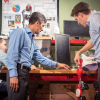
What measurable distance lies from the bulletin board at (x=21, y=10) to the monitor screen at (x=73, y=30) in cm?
32

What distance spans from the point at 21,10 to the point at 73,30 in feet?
4.10

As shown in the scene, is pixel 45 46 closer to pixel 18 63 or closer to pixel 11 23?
pixel 11 23

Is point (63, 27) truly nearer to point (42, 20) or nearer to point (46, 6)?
point (46, 6)

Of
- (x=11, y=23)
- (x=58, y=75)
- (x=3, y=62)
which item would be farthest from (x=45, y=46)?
(x=11, y=23)

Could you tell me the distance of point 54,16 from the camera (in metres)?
2.73

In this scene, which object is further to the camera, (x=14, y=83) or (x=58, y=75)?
(x=58, y=75)

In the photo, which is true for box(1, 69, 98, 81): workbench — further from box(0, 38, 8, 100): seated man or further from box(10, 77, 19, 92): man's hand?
box(10, 77, 19, 92): man's hand

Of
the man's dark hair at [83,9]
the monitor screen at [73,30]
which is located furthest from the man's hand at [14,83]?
the monitor screen at [73,30]

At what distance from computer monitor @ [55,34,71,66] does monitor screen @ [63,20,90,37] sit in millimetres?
210

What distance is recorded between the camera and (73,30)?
2.52 metres

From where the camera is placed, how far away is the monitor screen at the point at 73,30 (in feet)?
8.23

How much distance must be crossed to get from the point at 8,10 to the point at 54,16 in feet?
3.42

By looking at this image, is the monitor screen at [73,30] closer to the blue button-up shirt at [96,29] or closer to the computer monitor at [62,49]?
the computer monitor at [62,49]

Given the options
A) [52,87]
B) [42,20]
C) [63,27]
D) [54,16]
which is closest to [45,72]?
[52,87]
